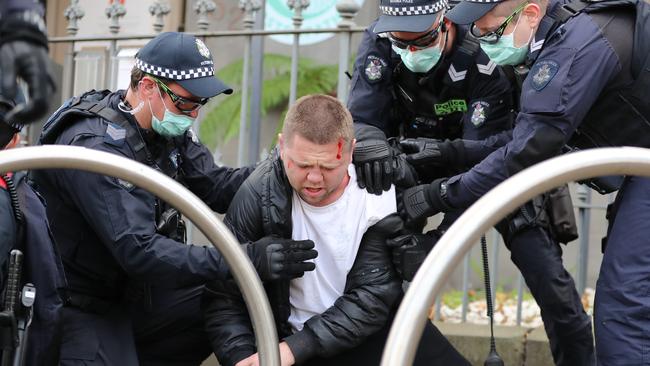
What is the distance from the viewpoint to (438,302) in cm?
630

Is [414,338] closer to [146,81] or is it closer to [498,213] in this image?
[498,213]

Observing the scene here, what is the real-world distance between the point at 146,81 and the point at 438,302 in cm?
234

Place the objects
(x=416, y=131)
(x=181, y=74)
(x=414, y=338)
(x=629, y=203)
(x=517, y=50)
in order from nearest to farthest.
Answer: (x=414, y=338) < (x=629, y=203) < (x=517, y=50) < (x=181, y=74) < (x=416, y=131)

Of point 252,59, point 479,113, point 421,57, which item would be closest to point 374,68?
point 421,57

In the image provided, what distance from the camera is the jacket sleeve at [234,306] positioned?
420cm

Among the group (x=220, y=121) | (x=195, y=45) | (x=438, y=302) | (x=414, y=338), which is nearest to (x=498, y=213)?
(x=414, y=338)

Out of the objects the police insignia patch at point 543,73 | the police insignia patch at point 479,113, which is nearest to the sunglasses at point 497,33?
the police insignia patch at point 543,73

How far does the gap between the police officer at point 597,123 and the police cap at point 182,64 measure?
109 cm

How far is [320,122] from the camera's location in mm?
4180

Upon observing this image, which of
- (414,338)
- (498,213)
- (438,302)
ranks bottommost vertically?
(438,302)

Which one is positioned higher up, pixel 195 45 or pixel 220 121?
pixel 195 45

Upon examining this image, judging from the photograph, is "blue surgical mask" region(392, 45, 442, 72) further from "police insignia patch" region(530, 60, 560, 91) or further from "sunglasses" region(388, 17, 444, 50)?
"police insignia patch" region(530, 60, 560, 91)

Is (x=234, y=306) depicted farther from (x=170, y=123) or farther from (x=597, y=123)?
(x=597, y=123)

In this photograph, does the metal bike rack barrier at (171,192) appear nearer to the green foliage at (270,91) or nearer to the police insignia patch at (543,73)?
the police insignia patch at (543,73)
